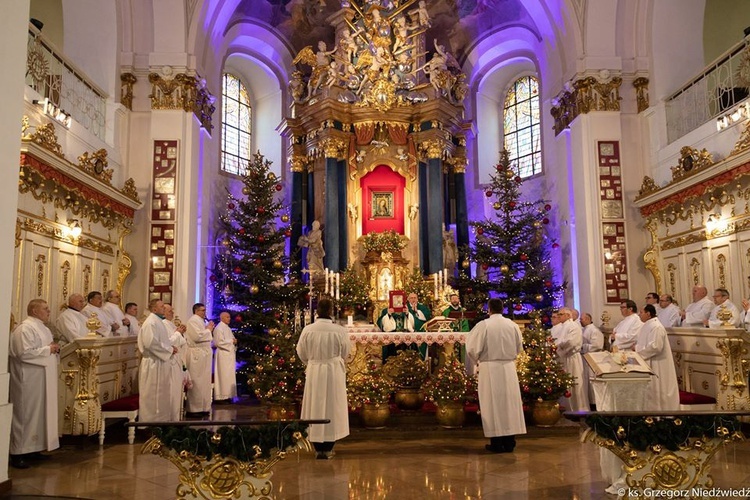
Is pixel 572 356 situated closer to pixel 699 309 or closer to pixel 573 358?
pixel 573 358

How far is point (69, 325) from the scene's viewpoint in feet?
29.5

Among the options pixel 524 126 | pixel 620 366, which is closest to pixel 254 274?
pixel 524 126

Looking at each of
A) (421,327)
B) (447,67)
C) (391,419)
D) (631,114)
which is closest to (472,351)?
(391,419)

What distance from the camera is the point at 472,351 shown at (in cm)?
774

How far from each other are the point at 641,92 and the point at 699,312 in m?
5.97

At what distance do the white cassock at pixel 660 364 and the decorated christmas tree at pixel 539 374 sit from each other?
45.1 inches

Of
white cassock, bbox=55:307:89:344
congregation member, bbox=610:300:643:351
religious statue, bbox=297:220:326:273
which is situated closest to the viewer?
white cassock, bbox=55:307:89:344

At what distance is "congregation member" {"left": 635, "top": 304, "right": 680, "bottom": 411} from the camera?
27.5 feet

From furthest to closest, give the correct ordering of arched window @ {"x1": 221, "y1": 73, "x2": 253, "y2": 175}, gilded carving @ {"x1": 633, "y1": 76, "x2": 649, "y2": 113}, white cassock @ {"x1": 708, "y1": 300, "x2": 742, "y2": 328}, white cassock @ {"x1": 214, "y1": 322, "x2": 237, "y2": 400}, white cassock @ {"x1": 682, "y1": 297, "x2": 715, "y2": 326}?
arched window @ {"x1": 221, "y1": 73, "x2": 253, "y2": 175} < gilded carving @ {"x1": 633, "y1": 76, "x2": 649, "y2": 113} < white cassock @ {"x1": 214, "y1": 322, "x2": 237, "y2": 400} < white cassock @ {"x1": 682, "y1": 297, "x2": 715, "y2": 326} < white cassock @ {"x1": 708, "y1": 300, "x2": 742, "y2": 328}

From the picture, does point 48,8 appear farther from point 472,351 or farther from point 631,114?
point 631,114

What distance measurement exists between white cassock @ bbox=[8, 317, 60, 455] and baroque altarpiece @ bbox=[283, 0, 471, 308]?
895 centimetres

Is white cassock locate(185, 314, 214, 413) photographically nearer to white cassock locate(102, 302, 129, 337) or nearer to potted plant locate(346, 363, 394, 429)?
white cassock locate(102, 302, 129, 337)

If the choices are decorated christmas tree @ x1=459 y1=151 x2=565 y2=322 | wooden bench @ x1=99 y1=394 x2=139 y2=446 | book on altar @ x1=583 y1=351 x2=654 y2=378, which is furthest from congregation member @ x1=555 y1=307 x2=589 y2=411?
wooden bench @ x1=99 y1=394 x2=139 y2=446

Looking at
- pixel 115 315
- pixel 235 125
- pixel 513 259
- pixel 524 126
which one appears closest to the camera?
pixel 115 315
